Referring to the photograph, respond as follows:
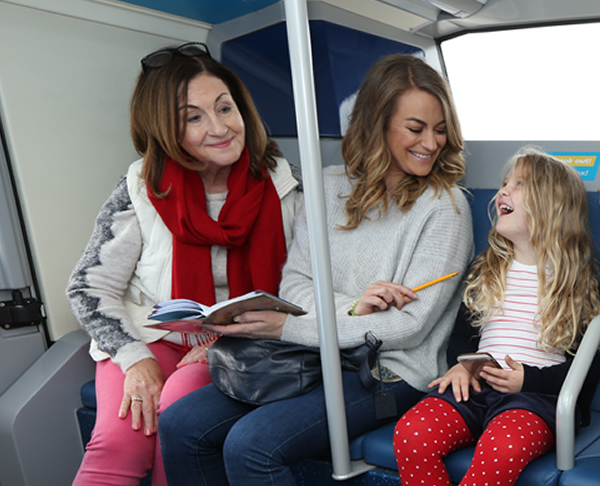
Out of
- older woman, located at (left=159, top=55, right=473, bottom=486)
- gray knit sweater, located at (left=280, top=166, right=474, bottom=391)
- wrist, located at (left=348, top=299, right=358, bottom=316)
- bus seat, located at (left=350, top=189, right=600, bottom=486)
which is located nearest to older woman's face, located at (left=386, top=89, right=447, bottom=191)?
older woman, located at (left=159, top=55, right=473, bottom=486)

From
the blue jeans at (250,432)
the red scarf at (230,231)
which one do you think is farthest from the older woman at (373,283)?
the red scarf at (230,231)

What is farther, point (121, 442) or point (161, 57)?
point (161, 57)

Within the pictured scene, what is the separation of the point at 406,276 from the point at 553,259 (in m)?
0.41

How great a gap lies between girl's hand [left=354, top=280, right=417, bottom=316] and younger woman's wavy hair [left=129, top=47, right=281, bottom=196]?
69cm

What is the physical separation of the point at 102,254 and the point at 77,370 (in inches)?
21.6

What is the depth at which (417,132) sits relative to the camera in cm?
201

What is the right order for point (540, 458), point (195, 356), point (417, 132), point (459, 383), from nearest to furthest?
point (540, 458)
point (459, 383)
point (417, 132)
point (195, 356)

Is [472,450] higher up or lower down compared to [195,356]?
lower down

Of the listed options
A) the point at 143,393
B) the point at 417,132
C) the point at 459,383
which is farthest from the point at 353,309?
the point at 143,393

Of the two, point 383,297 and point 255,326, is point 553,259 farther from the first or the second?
point 255,326

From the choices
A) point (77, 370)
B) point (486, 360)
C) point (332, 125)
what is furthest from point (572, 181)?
point (77, 370)

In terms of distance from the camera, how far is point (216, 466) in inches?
70.4

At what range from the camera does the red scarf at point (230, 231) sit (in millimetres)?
2158

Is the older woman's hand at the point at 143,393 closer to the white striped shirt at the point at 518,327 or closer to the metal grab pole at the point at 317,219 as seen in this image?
the metal grab pole at the point at 317,219
